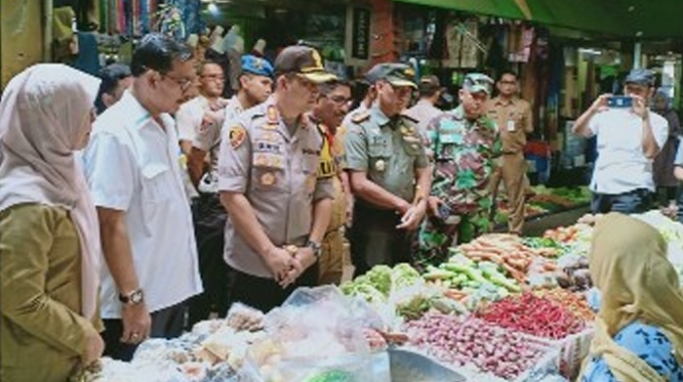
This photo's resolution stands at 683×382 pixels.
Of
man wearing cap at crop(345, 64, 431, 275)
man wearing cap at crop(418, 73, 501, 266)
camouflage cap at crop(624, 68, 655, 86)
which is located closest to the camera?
man wearing cap at crop(345, 64, 431, 275)

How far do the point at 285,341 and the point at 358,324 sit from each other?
0.25 meters

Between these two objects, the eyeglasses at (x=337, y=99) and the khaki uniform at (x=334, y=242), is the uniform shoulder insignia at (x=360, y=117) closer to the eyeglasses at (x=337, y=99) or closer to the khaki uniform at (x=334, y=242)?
the eyeglasses at (x=337, y=99)

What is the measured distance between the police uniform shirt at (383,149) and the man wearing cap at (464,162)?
32.5 inches

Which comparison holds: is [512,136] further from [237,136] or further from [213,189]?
[237,136]

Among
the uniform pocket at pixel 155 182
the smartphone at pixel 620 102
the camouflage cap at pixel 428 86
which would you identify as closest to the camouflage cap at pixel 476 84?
the smartphone at pixel 620 102

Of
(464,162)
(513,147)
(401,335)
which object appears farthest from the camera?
(513,147)

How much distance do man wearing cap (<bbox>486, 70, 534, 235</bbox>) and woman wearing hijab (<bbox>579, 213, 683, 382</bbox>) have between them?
20.8 feet

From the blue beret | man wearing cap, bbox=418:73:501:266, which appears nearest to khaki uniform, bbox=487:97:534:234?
man wearing cap, bbox=418:73:501:266

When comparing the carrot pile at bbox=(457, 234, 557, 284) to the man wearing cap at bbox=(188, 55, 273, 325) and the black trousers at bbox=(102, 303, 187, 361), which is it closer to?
the man wearing cap at bbox=(188, 55, 273, 325)

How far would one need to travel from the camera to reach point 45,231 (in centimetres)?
217

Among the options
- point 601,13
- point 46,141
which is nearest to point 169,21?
point 46,141

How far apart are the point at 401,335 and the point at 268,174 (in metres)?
1.00

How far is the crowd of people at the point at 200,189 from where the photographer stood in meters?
2.25

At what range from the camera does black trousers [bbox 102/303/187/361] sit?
10.4ft
